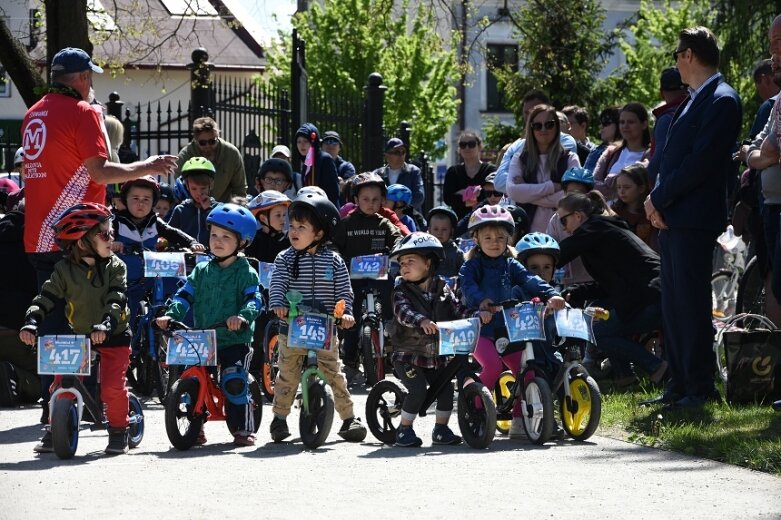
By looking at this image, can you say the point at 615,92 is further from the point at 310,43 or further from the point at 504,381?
the point at 504,381

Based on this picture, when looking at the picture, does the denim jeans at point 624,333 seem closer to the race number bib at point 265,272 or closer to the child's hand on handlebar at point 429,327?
the race number bib at point 265,272

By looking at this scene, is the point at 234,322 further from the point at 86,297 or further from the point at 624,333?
the point at 624,333

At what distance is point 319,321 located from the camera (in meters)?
9.33

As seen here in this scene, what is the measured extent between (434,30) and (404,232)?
7.49 metres

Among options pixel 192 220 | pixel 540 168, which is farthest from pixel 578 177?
pixel 192 220

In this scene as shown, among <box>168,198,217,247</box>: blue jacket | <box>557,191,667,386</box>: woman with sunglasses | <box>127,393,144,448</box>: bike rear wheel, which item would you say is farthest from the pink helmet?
<box>168,198,217,247</box>: blue jacket

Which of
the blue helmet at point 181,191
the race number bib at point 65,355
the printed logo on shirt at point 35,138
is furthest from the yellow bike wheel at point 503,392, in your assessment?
the blue helmet at point 181,191

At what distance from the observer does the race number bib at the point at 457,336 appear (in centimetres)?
911

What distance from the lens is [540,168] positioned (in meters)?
12.8

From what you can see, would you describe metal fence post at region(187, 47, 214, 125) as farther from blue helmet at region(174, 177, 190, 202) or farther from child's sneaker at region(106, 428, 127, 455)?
child's sneaker at region(106, 428, 127, 455)

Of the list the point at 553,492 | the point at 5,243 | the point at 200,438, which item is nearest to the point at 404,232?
the point at 5,243

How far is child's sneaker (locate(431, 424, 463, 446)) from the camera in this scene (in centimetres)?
930

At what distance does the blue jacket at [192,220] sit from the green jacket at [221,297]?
10.5 ft

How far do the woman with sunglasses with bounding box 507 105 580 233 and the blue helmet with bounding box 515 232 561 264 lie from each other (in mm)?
2303
